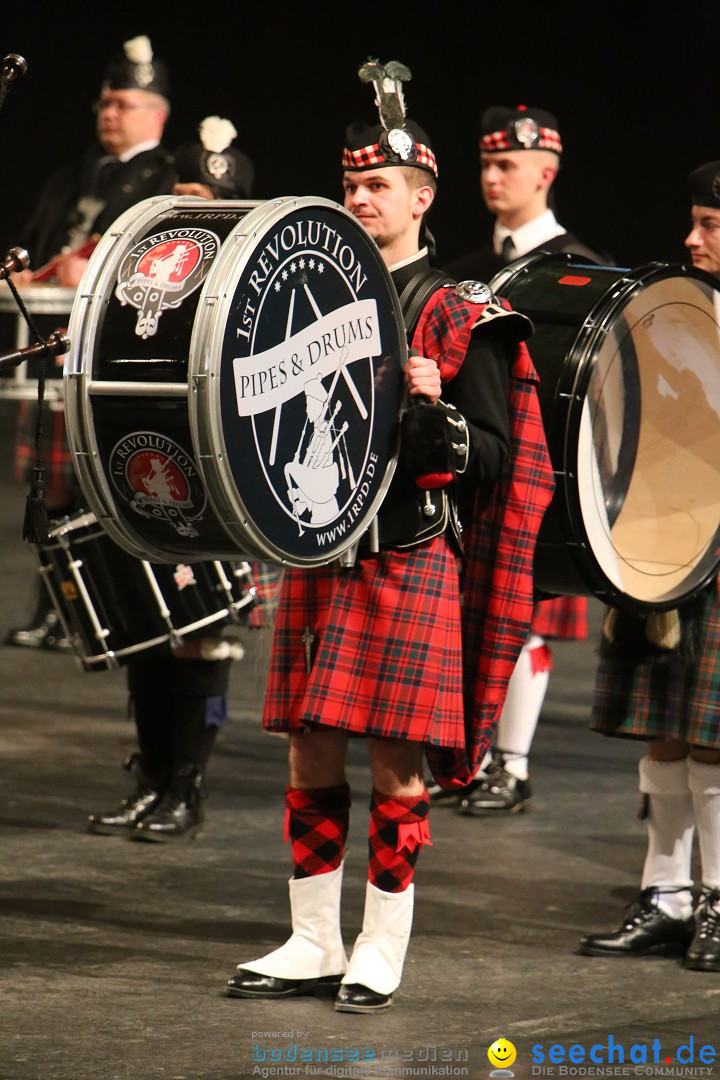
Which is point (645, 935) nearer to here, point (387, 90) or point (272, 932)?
point (272, 932)

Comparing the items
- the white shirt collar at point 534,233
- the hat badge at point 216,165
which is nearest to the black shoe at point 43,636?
the white shirt collar at point 534,233

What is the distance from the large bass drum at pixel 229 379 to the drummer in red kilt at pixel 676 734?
0.87 metres

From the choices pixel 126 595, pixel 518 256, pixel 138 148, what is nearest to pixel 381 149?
pixel 126 595

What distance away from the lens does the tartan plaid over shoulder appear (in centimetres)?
314

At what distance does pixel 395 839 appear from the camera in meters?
3.12

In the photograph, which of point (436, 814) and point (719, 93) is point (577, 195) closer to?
point (719, 93)

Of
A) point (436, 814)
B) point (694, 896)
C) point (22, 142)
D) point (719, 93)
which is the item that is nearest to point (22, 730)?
point (436, 814)

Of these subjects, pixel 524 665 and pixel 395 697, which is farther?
pixel 524 665

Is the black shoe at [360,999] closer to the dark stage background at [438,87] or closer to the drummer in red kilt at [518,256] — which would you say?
the drummer in red kilt at [518,256]

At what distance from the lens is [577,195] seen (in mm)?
10117

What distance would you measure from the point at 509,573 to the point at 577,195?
7.33 meters

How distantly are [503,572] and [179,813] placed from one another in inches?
55.4

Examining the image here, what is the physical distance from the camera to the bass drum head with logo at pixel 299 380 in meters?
2.61

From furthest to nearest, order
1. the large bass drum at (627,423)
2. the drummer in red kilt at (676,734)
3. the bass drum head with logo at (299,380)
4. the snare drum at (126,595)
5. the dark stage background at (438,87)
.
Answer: the dark stage background at (438,87)
the snare drum at (126,595)
the drummer in red kilt at (676,734)
the large bass drum at (627,423)
the bass drum head with logo at (299,380)
